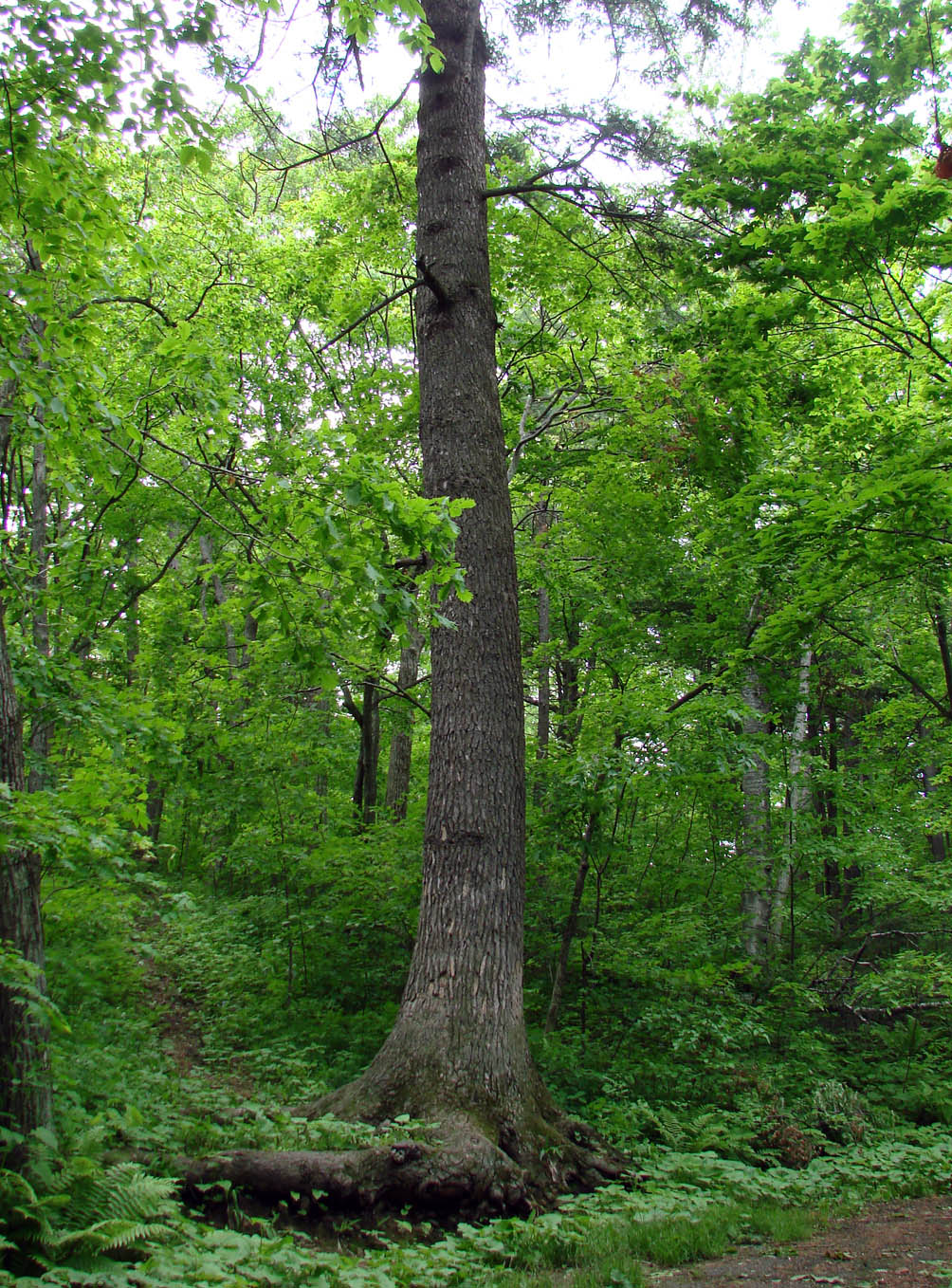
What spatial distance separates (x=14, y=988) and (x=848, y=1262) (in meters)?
3.67

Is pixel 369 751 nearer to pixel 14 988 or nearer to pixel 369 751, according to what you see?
pixel 369 751

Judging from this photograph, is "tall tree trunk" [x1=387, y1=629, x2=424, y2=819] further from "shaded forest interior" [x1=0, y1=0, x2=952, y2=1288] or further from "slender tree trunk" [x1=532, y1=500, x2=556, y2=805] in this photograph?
"slender tree trunk" [x1=532, y1=500, x2=556, y2=805]

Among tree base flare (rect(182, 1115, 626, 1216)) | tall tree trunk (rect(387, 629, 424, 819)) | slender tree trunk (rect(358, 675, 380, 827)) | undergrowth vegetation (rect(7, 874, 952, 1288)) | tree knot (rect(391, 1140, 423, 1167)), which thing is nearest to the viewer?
undergrowth vegetation (rect(7, 874, 952, 1288))

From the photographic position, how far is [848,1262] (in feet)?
11.0

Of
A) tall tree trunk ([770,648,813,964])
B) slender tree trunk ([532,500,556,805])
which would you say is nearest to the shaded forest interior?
tall tree trunk ([770,648,813,964])

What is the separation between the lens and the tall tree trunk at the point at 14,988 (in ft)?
10.2

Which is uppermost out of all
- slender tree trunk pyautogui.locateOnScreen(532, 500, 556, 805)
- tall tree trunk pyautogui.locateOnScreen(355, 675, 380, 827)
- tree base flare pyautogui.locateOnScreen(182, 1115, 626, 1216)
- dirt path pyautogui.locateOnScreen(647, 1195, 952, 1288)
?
slender tree trunk pyautogui.locateOnScreen(532, 500, 556, 805)

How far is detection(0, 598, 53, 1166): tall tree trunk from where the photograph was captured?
123 inches

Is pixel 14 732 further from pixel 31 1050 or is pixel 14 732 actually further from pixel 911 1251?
pixel 911 1251

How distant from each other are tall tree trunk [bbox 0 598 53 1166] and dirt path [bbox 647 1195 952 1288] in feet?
8.70

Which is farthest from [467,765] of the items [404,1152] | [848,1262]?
[848,1262]

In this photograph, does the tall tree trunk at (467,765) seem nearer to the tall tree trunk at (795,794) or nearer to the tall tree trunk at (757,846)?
the tall tree trunk at (757,846)

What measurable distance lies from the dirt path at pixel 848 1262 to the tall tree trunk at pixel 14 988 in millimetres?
2650

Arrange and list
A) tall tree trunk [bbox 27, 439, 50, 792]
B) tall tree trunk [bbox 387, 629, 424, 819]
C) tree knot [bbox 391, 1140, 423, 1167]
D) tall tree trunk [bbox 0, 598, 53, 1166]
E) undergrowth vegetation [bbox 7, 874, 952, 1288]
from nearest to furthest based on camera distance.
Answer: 1. undergrowth vegetation [bbox 7, 874, 952, 1288]
2. tall tree trunk [bbox 0, 598, 53, 1166]
3. tree knot [bbox 391, 1140, 423, 1167]
4. tall tree trunk [bbox 27, 439, 50, 792]
5. tall tree trunk [bbox 387, 629, 424, 819]
